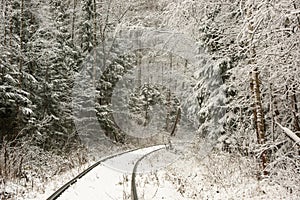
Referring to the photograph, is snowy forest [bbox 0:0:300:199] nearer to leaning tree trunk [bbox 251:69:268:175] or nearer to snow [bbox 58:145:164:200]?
leaning tree trunk [bbox 251:69:268:175]

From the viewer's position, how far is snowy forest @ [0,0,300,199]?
6.81m

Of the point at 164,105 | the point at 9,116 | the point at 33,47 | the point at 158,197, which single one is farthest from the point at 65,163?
the point at 164,105

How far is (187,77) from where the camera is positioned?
23734 mm

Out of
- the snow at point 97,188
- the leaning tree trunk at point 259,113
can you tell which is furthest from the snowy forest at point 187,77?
the snow at point 97,188

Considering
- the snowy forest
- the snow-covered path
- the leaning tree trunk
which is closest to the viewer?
the snowy forest

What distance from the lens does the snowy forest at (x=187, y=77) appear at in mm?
6809

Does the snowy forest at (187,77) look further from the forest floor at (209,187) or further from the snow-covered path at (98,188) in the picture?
the snow-covered path at (98,188)

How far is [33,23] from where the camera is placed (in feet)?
64.7

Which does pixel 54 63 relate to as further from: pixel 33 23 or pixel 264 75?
pixel 264 75

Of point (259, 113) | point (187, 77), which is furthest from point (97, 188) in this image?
point (187, 77)

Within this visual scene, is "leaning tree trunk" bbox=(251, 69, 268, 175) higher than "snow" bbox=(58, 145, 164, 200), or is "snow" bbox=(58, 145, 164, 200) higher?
"leaning tree trunk" bbox=(251, 69, 268, 175)

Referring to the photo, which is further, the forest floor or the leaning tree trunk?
the leaning tree trunk

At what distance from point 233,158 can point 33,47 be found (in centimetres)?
1193

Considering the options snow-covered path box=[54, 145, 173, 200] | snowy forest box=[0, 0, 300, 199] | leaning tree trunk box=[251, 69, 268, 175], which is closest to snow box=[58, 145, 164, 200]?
snow-covered path box=[54, 145, 173, 200]
